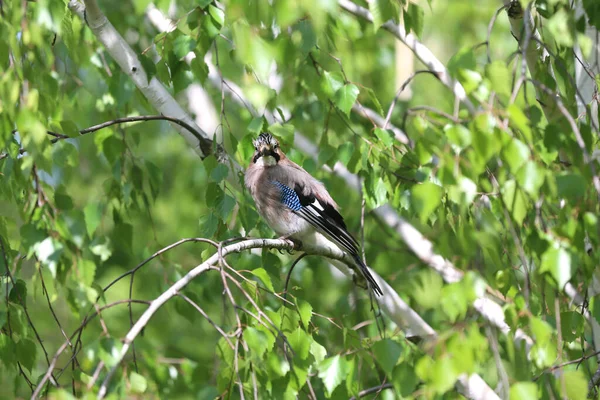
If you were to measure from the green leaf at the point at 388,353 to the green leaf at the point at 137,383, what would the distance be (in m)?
0.74

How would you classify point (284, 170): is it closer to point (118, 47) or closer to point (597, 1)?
point (118, 47)

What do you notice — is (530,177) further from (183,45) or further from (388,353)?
(183,45)

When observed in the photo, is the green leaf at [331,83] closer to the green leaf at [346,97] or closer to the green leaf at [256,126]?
the green leaf at [346,97]

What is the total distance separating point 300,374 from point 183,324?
21.4ft

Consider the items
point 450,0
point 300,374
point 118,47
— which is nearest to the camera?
point 300,374

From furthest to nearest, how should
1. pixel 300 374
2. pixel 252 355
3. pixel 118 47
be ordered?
pixel 118 47, pixel 300 374, pixel 252 355

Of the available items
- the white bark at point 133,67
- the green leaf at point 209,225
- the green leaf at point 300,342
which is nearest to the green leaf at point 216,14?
the white bark at point 133,67

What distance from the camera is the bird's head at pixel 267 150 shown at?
5.18m

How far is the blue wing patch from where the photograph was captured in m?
4.99

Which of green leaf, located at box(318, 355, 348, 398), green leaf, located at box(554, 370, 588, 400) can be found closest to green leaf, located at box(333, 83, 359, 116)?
green leaf, located at box(318, 355, 348, 398)

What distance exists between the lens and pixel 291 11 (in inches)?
87.3

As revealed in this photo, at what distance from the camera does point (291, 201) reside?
5.04 meters

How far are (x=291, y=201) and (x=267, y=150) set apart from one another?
380 millimetres

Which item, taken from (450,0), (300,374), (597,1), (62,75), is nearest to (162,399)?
(300,374)
